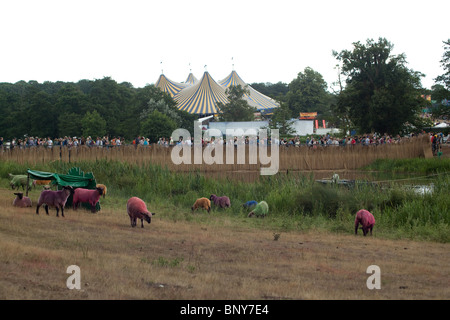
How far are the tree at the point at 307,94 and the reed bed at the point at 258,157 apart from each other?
184 feet

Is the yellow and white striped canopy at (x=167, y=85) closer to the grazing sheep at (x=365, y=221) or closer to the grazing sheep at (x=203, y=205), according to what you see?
the grazing sheep at (x=203, y=205)

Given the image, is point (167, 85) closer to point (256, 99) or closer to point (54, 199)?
point (256, 99)

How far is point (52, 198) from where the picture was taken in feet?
38.0

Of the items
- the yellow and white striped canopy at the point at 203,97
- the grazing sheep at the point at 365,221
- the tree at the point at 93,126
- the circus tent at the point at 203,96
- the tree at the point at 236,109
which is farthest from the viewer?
the circus tent at the point at 203,96

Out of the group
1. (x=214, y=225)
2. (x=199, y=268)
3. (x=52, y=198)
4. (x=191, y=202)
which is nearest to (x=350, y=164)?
(x=191, y=202)

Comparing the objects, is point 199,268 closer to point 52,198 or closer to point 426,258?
point 426,258

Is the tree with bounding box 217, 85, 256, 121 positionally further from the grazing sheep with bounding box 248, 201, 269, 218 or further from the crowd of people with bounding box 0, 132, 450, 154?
the grazing sheep with bounding box 248, 201, 269, 218

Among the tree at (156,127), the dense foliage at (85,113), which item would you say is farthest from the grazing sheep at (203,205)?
the dense foliage at (85,113)

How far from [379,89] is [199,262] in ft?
107

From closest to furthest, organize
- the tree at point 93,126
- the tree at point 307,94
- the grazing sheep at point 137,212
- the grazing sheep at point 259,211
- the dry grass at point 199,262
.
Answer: the dry grass at point 199,262, the grazing sheep at point 137,212, the grazing sheep at point 259,211, the tree at point 93,126, the tree at point 307,94

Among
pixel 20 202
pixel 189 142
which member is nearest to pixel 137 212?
pixel 20 202

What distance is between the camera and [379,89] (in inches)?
1464

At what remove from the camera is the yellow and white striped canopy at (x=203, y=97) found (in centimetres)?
6344
